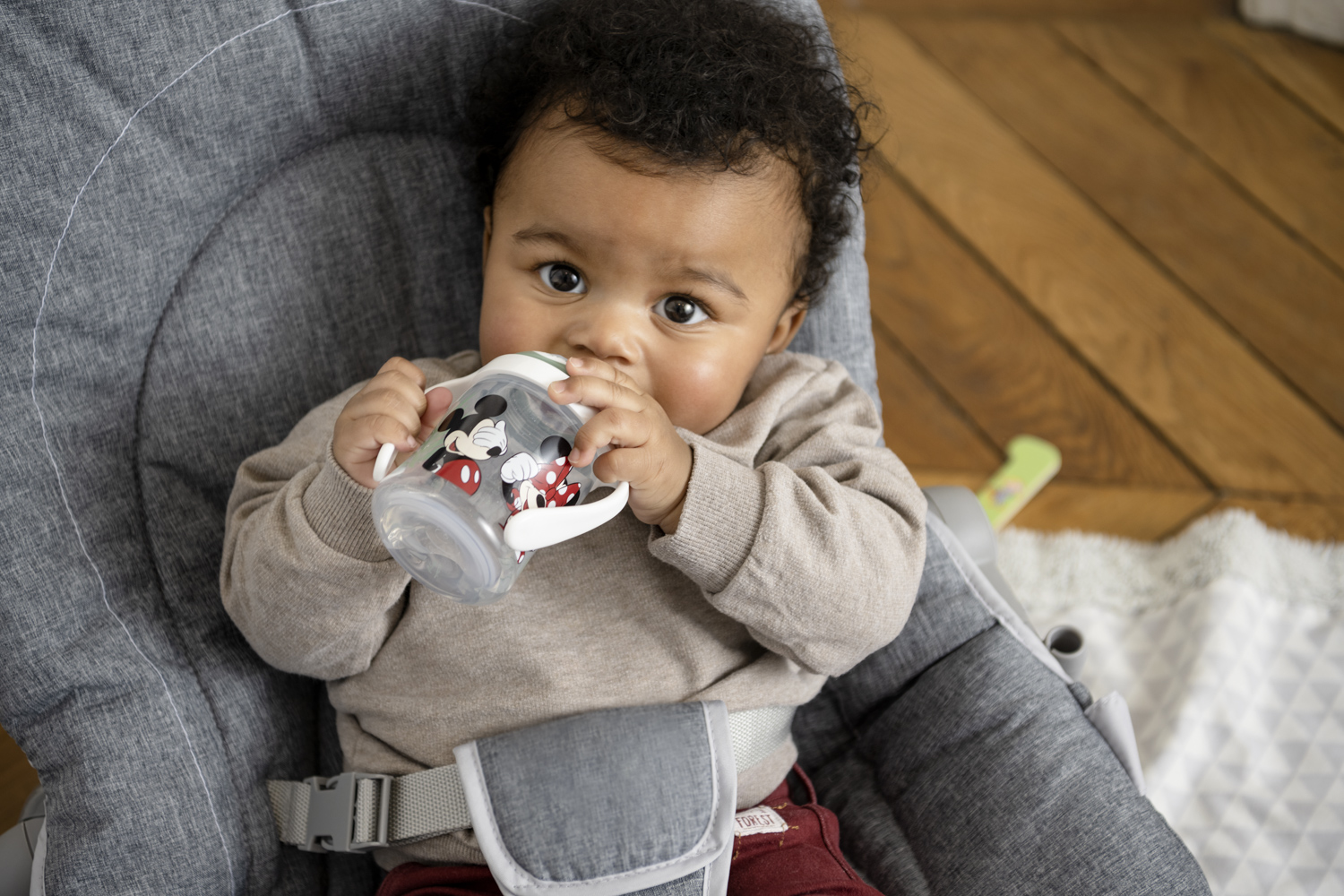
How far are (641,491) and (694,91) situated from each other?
333 mm

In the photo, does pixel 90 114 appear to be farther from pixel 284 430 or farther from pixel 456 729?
pixel 456 729

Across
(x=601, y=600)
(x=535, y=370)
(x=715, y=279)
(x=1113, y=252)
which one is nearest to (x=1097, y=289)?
(x=1113, y=252)

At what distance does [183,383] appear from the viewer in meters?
0.92

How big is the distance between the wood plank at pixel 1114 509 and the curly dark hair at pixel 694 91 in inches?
28.5

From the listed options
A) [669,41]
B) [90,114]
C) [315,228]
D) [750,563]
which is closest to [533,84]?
[669,41]

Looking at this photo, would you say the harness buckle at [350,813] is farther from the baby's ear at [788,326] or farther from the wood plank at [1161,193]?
the wood plank at [1161,193]

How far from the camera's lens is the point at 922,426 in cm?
165

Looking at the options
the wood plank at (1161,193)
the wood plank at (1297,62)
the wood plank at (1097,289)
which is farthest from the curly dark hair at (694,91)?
the wood plank at (1297,62)

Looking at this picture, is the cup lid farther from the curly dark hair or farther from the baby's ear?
the baby's ear

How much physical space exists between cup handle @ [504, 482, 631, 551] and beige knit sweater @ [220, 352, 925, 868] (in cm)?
Result: 12

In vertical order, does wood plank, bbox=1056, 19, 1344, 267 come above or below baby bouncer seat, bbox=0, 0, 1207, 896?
above

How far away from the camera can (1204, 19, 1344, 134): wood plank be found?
76.8 inches

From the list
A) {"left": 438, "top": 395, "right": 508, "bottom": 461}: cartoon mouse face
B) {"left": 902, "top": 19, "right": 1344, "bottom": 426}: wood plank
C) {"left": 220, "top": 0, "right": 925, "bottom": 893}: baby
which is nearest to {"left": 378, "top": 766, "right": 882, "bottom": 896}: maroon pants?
{"left": 220, "top": 0, "right": 925, "bottom": 893}: baby

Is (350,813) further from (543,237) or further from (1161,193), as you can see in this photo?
(1161,193)
